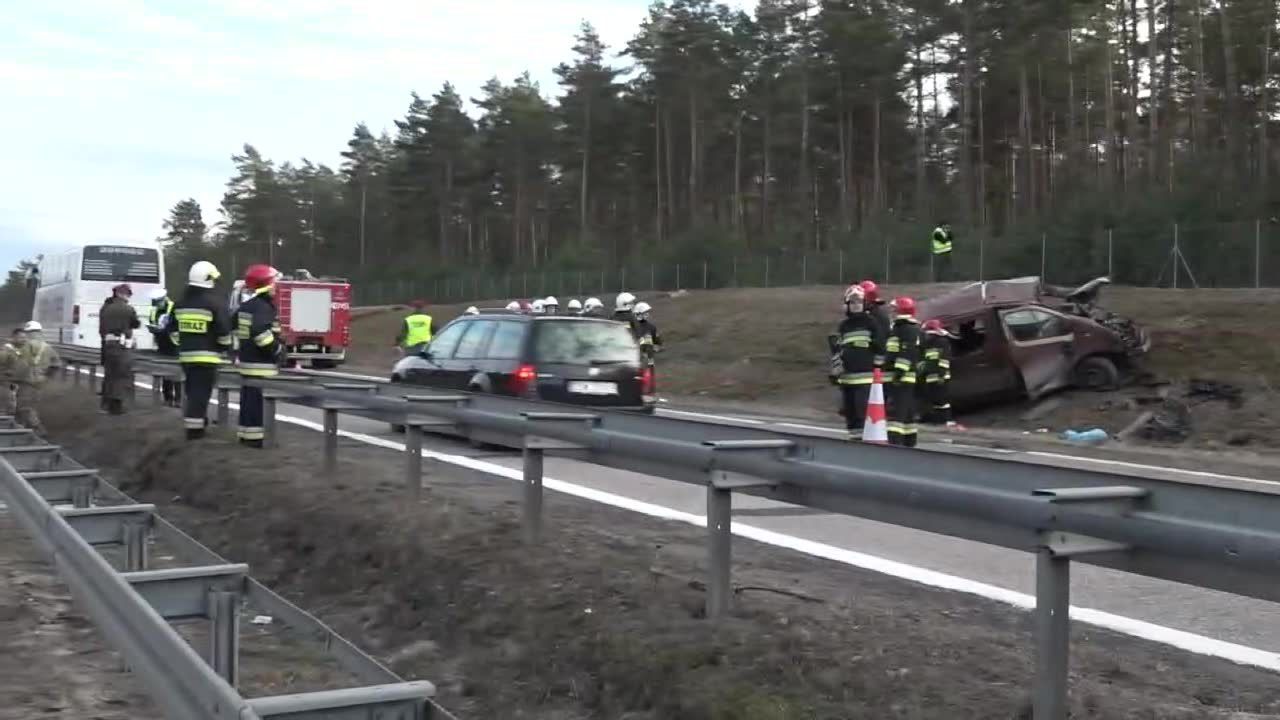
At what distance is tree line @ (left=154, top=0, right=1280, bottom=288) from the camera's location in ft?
160

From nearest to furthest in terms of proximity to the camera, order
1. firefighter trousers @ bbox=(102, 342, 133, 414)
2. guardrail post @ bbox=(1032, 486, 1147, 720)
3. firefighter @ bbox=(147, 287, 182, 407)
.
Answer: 1. guardrail post @ bbox=(1032, 486, 1147, 720)
2. firefighter trousers @ bbox=(102, 342, 133, 414)
3. firefighter @ bbox=(147, 287, 182, 407)

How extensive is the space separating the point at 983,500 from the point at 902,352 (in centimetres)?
1000

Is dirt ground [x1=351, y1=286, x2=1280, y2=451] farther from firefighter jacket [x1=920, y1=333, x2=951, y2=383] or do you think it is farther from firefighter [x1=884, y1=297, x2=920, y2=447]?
firefighter [x1=884, y1=297, x2=920, y2=447]

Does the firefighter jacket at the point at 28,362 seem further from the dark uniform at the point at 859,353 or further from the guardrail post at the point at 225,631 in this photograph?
the guardrail post at the point at 225,631

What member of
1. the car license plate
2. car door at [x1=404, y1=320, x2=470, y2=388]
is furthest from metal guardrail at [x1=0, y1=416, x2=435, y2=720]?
car door at [x1=404, y1=320, x2=470, y2=388]

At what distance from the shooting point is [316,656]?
6379 millimetres

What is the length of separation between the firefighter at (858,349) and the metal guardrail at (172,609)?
844cm

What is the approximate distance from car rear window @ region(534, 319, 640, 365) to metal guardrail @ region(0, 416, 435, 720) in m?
7.31

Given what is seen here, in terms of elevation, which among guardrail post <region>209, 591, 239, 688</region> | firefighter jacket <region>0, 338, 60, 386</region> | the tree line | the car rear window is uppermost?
the tree line

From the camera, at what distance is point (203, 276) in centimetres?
1302

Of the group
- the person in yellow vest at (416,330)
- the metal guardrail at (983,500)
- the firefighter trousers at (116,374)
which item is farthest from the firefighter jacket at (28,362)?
the metal guardrail at (983,500)

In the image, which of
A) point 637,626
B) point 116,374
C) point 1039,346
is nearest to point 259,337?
point 116,374

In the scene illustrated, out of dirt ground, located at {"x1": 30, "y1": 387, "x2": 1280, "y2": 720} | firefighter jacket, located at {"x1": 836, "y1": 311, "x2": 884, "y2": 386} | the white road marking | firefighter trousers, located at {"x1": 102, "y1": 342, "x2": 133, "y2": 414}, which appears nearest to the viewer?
dirt ground, located at {"x1": 30, "y1": 387, "x2": 1280, "y2": 720}

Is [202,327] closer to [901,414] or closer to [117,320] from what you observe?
[117,320]
